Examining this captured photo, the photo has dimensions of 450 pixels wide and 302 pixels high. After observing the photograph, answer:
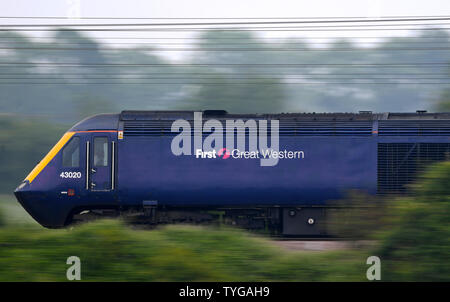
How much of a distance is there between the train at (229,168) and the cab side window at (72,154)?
25mm

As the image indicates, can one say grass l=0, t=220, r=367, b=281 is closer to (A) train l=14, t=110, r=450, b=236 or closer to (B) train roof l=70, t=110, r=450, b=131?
(A) train l=14, t=110, r=450, b=236

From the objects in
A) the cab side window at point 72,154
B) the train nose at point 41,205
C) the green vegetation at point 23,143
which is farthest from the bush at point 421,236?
the green vegetation at point 23,143

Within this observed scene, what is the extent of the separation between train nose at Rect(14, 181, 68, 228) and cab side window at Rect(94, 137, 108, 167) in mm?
1424

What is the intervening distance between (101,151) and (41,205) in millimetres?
1983

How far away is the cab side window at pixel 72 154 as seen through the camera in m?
14.2

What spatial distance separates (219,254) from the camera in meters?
7.93

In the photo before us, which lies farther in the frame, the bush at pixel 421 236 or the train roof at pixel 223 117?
the train roof at pixel 223 117

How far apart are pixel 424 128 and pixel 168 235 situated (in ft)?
26.7

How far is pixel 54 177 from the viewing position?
1407 cm

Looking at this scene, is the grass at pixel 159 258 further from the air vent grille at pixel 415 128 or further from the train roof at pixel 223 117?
the air vent grille at pixel 415 128

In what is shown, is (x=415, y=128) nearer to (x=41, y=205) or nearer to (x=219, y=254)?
(x=219, y=254)

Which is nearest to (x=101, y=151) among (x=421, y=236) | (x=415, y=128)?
(x=415, y=128)

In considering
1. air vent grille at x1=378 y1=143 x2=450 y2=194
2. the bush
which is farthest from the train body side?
the bush
